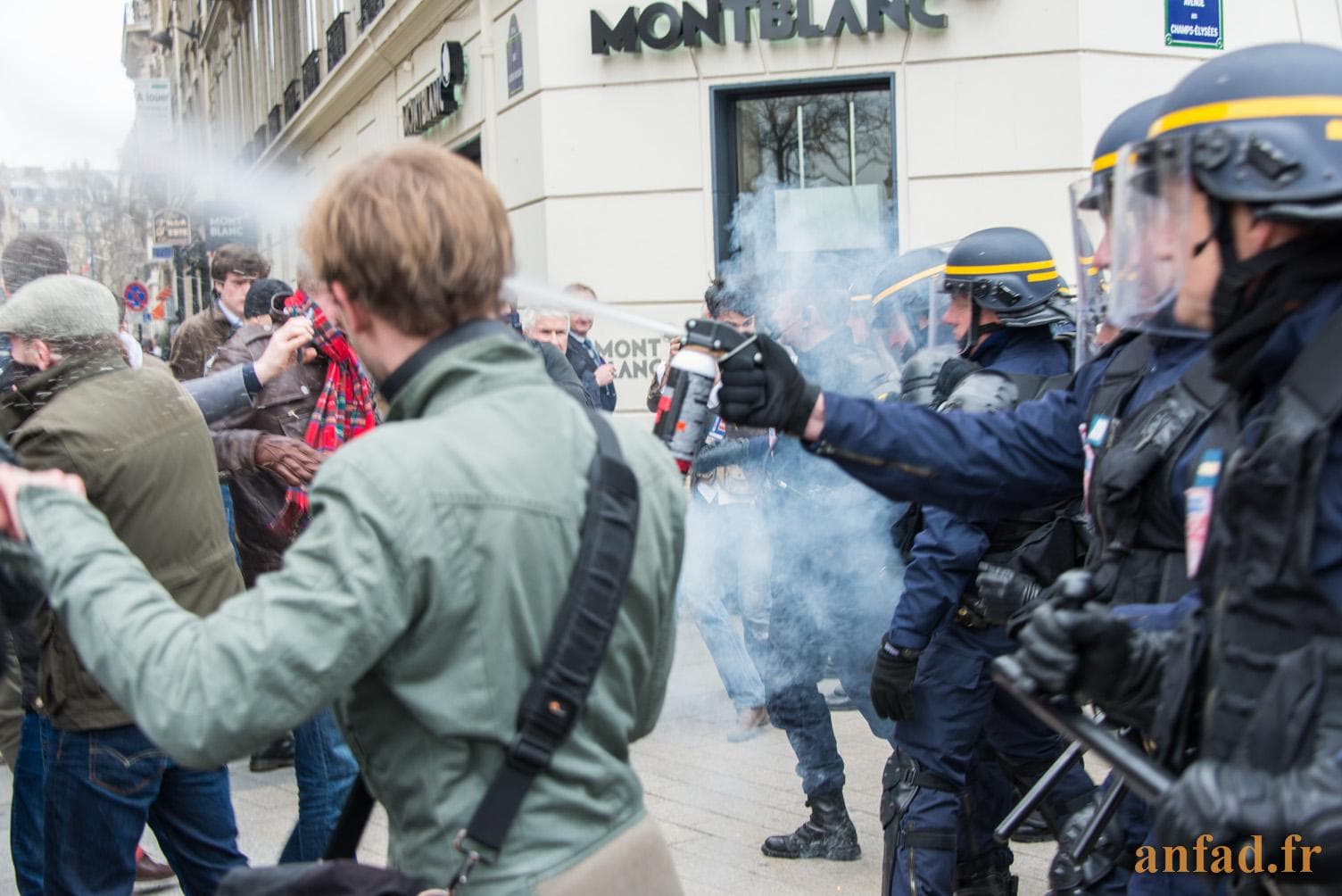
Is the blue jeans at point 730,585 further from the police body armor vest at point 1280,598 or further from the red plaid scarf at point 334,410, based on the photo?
the police body armor vest at point 1280,598

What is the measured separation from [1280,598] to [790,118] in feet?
26.7

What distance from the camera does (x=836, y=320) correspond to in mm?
5699

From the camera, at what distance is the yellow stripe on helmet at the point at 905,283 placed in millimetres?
4555

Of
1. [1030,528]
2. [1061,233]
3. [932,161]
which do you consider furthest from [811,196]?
[1030,528]

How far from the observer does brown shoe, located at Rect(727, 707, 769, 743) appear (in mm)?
5848

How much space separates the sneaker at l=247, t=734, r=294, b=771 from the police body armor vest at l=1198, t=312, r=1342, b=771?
4.48 m

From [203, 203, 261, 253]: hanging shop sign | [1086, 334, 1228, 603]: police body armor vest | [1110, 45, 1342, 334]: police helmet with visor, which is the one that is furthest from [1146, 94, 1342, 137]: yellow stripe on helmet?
[203, 203, 261, 253]: hanging shop sign

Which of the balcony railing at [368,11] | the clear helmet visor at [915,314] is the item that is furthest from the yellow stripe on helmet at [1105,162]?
the balcony railing at [368,11]

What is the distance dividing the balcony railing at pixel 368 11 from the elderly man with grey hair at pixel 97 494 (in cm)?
1107

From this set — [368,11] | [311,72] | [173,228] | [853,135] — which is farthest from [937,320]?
[173,228]

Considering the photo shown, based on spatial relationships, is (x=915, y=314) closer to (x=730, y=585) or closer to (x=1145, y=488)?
(x=730, y=585)

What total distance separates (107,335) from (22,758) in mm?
1318

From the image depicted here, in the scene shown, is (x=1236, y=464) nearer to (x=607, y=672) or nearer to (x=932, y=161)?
(x=607, y=672)
